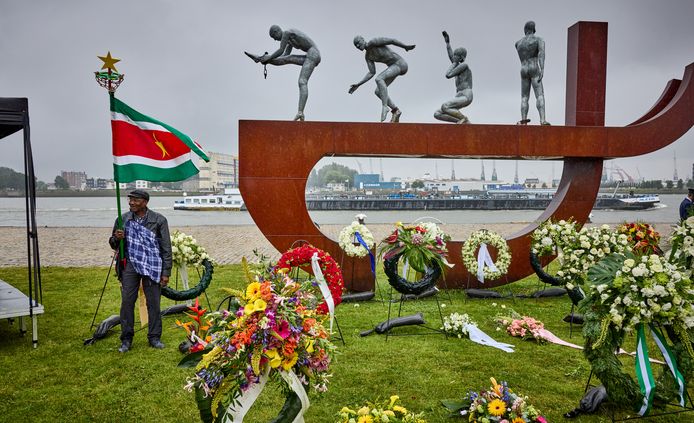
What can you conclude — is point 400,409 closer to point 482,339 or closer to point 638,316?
point 638,316

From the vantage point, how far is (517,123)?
10031mm

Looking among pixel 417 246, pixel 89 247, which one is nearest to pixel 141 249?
pixel 417 246

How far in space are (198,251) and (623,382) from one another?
654 centimetres

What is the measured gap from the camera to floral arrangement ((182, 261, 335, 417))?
241 cm

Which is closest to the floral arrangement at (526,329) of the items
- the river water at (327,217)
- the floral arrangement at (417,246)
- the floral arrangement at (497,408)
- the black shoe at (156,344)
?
the floral arrangement at (417,246)

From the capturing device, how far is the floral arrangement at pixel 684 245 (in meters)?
4.57

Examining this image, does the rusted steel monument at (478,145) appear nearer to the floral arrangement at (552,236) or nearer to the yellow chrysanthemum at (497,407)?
the floral arrangement at (552,236)

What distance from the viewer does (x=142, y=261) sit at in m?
5.98

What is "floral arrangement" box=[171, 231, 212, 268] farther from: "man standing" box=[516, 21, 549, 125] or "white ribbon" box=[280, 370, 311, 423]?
"man standing" box=[516, 21, 549, 125]

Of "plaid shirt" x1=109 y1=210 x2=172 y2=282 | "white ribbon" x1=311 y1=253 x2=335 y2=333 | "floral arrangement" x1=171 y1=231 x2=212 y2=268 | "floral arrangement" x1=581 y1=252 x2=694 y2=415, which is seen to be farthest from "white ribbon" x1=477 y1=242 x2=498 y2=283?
"plaid shirt" x1=109 y1=210 x2=172 y2=282

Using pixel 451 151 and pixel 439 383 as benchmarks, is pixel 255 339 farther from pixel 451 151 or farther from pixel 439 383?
pixel 451 151

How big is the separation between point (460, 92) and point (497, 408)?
7.45 metres

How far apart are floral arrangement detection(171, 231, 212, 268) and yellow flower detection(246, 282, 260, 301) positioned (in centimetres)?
581

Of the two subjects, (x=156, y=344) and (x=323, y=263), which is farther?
(x=323, y=263)
